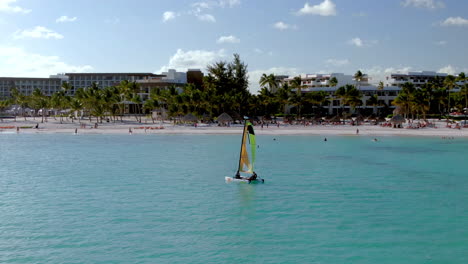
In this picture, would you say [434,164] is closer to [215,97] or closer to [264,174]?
[264,174]

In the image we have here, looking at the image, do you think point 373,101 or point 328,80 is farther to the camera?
point 328,80

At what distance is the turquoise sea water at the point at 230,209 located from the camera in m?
18.3

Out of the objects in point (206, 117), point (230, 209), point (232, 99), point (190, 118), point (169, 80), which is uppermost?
point (169, 80)

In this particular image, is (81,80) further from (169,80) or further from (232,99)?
(232,99)

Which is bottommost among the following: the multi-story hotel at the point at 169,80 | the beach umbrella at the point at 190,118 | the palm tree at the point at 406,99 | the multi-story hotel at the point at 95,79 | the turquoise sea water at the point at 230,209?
the turquoise sea water at the point at 230,209

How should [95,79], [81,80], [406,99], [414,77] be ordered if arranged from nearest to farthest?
[406,99] → [414,77] → [95,79] → [81,80]

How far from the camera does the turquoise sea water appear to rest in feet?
59.9

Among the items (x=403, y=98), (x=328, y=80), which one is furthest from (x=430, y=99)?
(x=328, y=80)

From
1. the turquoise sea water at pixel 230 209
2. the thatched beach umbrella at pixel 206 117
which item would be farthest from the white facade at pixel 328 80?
the turquoise sea water at pixel 230 209

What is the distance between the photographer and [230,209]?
81.9ft

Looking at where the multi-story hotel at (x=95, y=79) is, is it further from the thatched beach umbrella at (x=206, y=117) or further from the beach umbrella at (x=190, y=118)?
the beach umbrella at (x=190, y=118)

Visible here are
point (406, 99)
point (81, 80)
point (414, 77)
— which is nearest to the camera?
point (406, 99)

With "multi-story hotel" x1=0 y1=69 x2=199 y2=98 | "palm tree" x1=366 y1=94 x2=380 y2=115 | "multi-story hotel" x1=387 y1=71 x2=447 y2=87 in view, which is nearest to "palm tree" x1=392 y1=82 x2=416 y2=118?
Result: "palm tree" x1=366 y1=94 x2=380 y2=115

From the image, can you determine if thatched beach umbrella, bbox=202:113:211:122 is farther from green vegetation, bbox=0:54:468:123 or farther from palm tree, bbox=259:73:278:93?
palm tree, bbox=259:73:278:93
